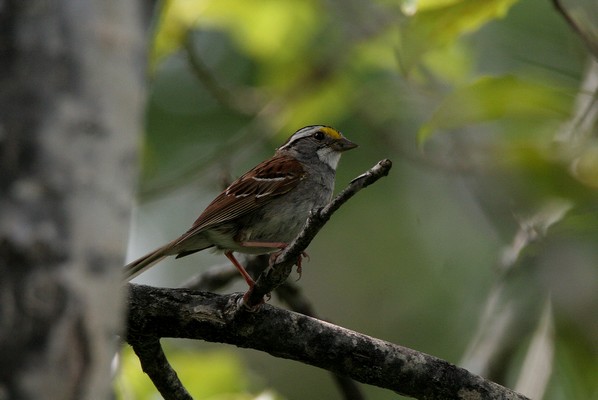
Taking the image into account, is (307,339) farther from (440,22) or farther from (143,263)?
(143,263)

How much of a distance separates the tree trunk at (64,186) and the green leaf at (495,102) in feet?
6.71

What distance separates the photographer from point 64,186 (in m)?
1.59

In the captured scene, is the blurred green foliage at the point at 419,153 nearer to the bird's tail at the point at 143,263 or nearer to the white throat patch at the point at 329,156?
the white throat patch at the point at 329,156

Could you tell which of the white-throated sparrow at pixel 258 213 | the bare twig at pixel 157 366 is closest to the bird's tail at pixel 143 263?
the white-throated sparrow at pixel 258 213

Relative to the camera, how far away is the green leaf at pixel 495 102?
349 centimetres

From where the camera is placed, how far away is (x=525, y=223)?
5195 mm

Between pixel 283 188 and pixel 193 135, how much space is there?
14.5ft

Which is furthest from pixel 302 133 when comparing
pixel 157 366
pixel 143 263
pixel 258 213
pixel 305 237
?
pixel 305 237

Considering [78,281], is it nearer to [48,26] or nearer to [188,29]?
[48,26]

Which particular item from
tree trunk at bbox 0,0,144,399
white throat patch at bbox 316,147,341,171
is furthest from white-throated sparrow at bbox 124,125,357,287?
tree trunk at bbox 0,0,144,399

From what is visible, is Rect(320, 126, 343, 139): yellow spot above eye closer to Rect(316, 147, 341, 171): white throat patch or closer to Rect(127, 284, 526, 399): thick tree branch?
Rect(316, 147, 341, 171): white throat patch

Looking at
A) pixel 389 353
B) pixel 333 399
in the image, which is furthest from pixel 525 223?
pixel 333 399

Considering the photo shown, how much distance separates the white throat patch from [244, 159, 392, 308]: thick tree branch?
297cm

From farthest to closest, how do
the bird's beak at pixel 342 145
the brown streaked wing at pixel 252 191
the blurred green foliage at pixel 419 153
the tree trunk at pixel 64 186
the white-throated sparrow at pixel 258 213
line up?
1. the bird's beak at pixel 342 145
2. the brown streaked wing at pixel 252 191
3. the white-throated sparrow at pixel 258 213
4. the blurred green foliage at pixel 419 153
5. the tree trunk at pixel 64 186
